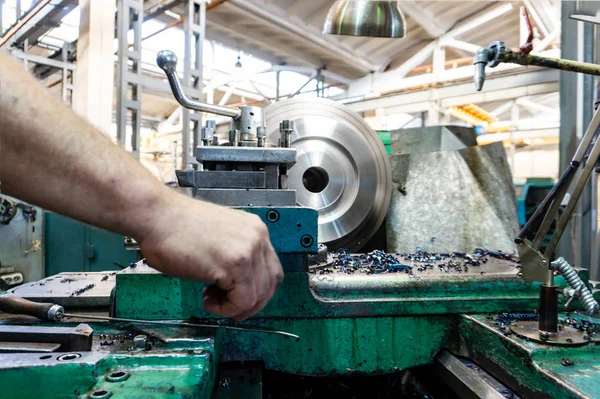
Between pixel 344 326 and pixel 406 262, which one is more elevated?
pixel 406 262

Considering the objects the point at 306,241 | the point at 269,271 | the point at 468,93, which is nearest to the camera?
the point at 269,271

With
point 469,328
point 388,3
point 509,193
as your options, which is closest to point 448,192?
point 509,193

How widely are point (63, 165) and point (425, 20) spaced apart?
14.9 feet

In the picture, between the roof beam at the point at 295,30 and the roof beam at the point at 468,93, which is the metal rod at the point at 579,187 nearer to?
the roof beam at the point at 468,93

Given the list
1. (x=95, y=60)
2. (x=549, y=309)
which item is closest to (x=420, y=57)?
(x=95, y=60)

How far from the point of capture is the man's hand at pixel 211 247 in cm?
43

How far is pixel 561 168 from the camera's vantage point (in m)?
2.68

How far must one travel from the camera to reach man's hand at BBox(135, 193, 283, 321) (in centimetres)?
43

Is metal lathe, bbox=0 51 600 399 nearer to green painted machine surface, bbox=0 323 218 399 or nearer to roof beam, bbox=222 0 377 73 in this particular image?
green painted machine surface, bbox=0 323 218 399

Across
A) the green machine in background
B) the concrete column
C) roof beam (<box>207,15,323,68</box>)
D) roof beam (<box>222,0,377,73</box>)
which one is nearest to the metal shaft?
the green machine in background

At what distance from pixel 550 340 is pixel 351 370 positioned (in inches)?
14.9

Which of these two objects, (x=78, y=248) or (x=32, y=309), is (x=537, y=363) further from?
(x=78, y=248)

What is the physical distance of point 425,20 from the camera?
13.9 ft

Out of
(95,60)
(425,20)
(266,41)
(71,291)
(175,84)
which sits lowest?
(71,291)
